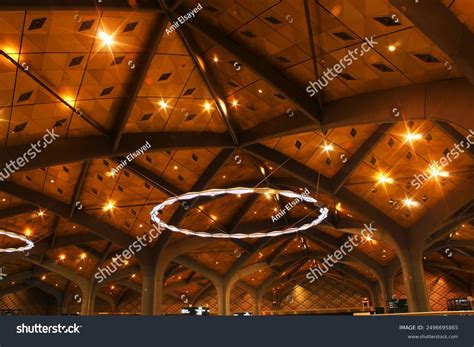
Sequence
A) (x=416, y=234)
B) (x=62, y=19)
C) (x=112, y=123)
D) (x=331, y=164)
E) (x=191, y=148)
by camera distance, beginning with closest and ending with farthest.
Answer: (x=62, y=19), (x=112, y=123), (x=191, y=148), (x=331, y=164), (x=416, y=234)

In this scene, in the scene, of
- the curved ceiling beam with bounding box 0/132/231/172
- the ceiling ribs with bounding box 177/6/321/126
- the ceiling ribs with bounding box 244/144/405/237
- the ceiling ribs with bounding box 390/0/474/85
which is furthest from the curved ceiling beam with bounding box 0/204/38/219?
the ceiling ribs with bounding box 390/0/474/85

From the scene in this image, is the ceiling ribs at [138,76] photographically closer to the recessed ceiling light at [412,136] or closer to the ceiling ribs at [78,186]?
the ceiling ribs at [78,186]

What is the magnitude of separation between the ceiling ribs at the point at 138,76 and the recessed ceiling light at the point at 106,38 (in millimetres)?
1936

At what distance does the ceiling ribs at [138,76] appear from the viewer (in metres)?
20.7

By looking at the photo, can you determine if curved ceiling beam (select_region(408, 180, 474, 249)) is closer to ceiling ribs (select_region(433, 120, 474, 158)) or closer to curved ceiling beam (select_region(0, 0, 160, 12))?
ceiling ribs (select_region(433, 120, 474, 158))

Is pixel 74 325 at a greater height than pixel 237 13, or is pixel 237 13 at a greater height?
pixel 237 13

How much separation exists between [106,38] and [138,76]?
3482 mm

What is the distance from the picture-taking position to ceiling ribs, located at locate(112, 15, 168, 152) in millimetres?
20672

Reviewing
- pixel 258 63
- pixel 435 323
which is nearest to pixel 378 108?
pixel 258 63

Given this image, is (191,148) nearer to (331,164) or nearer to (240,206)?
(331,164)

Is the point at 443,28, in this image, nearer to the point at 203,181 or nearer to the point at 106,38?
the point at 106,38

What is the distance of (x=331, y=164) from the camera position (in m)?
33.3

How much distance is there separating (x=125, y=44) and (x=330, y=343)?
64.3 feet

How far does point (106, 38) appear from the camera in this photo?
20250 mm
